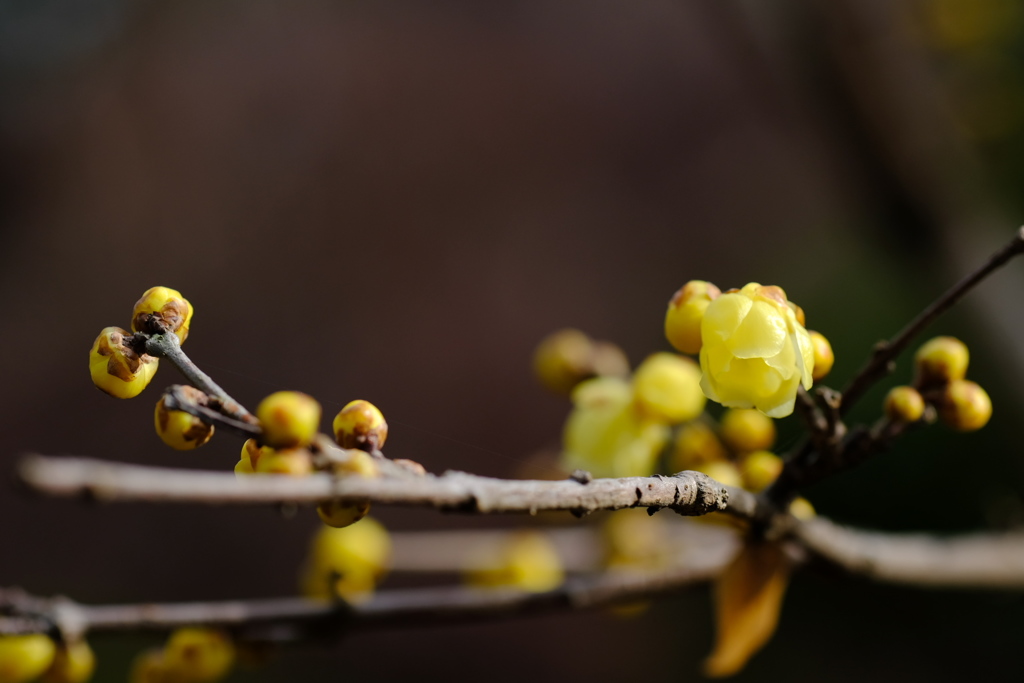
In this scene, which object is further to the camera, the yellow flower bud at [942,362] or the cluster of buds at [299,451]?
the yellow flower bud at [942,362]

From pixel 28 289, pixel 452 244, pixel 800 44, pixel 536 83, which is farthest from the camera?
pixel 536 83

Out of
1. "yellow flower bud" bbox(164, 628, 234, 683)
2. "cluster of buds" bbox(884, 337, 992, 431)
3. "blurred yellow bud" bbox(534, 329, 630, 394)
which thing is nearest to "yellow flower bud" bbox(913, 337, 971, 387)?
"cluster of buds" bbox(884, 337, 992, 431)

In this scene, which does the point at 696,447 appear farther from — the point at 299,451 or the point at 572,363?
the point at 299,451

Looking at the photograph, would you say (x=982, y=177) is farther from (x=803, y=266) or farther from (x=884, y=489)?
(x=803, y=266)

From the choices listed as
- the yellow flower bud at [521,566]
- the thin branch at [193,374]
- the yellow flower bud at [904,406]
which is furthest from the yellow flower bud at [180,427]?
the yellow flower bud at [521,566]

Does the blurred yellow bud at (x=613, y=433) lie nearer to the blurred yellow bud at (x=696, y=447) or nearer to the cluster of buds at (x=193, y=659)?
the blurred yellow bud at (x=696, y=447)

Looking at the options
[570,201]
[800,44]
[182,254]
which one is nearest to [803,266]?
[570,201]
